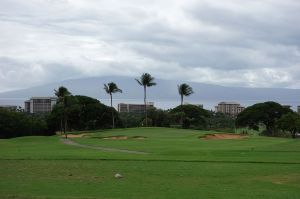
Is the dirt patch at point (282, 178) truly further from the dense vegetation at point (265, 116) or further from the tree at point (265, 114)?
the tree at point (265, 114)

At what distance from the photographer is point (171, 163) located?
28.6 m

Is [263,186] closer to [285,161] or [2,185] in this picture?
[2,185]

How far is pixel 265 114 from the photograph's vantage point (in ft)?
387

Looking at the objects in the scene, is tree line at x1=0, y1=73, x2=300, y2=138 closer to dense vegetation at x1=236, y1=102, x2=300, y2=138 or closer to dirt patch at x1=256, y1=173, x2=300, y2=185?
dense vegetation at x1=236, y1=102, x2=300, y2=138

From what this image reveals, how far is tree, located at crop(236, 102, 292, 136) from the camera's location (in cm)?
11800

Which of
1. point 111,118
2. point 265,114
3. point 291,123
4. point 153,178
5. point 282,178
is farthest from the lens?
point 265,114

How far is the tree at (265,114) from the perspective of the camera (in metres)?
118

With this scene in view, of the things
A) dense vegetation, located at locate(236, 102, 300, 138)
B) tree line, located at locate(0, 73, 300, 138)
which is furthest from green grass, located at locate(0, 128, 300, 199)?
dense vegetation, located at locate(236, 102, 300, 138)

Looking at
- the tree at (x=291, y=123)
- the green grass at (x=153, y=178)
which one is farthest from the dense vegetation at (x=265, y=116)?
the green grass at (x=153, y=178)

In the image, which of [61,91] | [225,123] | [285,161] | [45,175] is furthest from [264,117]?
[45,175]

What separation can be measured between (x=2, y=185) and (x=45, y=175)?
3976 millimetres

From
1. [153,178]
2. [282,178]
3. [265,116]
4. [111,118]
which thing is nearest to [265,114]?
[265,116]

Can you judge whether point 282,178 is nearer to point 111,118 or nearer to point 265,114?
point 111,118

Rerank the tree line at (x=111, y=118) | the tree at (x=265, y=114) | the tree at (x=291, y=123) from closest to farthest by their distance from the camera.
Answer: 1. the tree line at (x=111, y=118)
2. the tree at (x=291, y=123)
3. the tree at (x=265, y=114)
